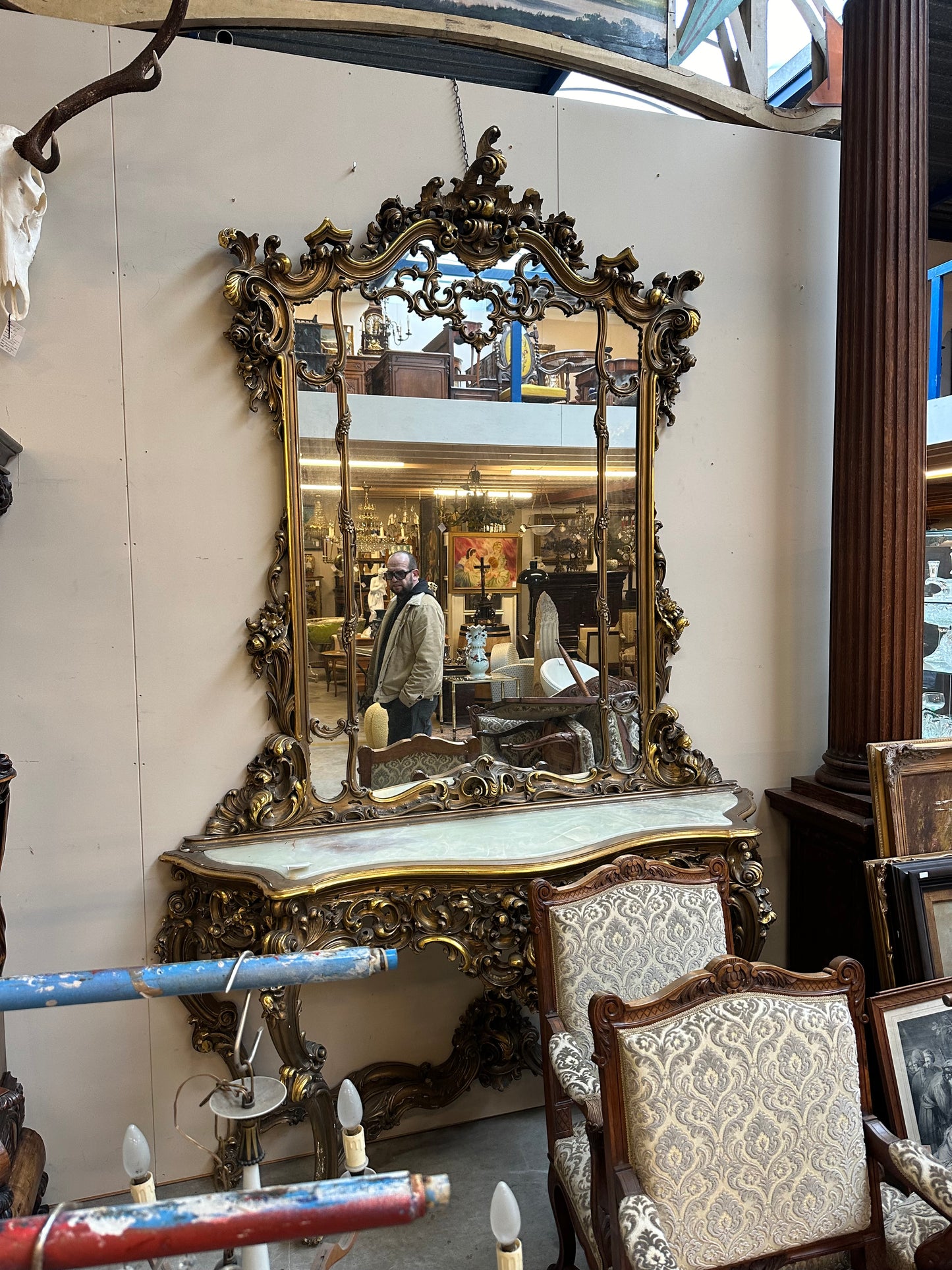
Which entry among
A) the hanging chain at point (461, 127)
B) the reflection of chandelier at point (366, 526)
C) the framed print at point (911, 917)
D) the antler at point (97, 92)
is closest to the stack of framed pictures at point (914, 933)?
the framed print at point (911, 917)

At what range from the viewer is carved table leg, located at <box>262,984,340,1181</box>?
2106 mm

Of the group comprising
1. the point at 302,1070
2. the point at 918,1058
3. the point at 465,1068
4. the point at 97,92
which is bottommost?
the point at 465,1068

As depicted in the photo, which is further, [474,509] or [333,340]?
[474,509]

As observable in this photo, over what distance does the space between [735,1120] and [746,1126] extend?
2 cm

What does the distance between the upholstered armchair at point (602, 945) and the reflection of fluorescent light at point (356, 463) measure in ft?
4.16

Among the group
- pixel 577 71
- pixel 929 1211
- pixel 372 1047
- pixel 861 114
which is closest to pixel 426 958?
pixel 372 1047

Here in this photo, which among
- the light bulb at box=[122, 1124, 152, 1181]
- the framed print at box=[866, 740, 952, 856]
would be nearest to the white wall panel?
the light bulb at box=[122, 1124, 152, 1181]

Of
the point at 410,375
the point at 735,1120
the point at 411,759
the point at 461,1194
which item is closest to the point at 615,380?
the point at 410,375

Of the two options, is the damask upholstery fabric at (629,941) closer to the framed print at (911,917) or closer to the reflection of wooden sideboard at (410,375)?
the framed print at (911,917)

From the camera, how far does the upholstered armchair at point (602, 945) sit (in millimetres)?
1934

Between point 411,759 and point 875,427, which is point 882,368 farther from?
point 411,759

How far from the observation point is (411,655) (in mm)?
2512

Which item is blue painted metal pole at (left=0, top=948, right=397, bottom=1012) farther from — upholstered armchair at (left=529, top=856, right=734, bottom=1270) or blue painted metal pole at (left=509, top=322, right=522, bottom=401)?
blue painted metal pole at (left=509, top=322, right=522, bottom=401)

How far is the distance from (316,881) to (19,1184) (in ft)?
3.41
